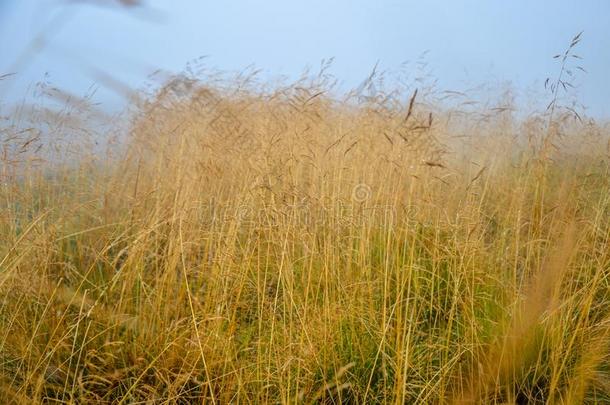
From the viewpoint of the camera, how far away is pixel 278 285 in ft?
7.41

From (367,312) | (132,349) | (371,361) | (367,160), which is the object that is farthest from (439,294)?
(132,349)

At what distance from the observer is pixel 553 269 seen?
2277 mm

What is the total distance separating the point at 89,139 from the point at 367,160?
2.15 m

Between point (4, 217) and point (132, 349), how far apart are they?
50.9 inches

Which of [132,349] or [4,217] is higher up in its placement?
[4,217]

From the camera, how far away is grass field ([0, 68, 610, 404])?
7.28 feet

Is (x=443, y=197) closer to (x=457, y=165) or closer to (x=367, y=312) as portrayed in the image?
(x=457, y=165)

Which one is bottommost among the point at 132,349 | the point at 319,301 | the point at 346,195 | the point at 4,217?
the point at 132,349

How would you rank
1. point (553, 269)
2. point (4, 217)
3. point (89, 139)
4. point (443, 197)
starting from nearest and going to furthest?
point (553, 269) → point (4, 217) → point (443, 197) → point (89, 139)

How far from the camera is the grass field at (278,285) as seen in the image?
2.22 m

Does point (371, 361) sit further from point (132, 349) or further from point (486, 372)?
point (132, 349)

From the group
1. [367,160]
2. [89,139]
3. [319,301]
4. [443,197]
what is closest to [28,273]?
[319,301]

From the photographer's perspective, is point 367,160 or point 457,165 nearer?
point 367,160

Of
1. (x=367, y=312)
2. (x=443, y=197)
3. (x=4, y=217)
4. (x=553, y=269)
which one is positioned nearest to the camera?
(x=553, y=269)
